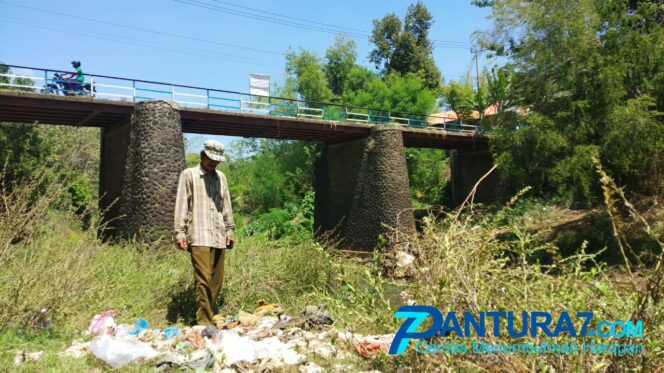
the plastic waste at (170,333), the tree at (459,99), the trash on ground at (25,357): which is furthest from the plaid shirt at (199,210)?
the tree at (459,99)

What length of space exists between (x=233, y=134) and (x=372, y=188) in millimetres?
5688

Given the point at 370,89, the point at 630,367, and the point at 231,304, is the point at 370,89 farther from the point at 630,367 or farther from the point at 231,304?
the point at 630,367

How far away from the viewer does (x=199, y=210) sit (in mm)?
4957

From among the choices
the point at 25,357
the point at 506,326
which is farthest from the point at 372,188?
the point at 506,326

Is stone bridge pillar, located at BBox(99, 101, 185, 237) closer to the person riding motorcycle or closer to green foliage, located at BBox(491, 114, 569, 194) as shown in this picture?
the person riding motorcycle

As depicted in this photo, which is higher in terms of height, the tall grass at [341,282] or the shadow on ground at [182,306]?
the tall grass at [341,282]

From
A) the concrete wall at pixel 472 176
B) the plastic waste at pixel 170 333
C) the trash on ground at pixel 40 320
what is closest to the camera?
the trash on ground at pixel 40 320

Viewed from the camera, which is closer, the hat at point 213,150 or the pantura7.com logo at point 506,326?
the pantura7.com logo at point 506,326

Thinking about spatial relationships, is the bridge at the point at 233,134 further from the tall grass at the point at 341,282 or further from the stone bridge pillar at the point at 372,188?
the tall grass at the point at 341,282

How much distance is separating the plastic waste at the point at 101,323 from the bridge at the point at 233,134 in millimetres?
5257

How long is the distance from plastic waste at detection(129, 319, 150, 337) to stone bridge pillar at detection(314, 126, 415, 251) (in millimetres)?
13445

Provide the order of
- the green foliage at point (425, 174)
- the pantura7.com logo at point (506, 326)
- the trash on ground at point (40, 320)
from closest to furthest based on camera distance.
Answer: the pantura7.com logo at point (506, 326), the trash on ground at point (40, 320), the green foliage at point (425, 174)

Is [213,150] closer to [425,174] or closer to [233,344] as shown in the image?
[233,344]

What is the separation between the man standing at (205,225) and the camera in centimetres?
480
